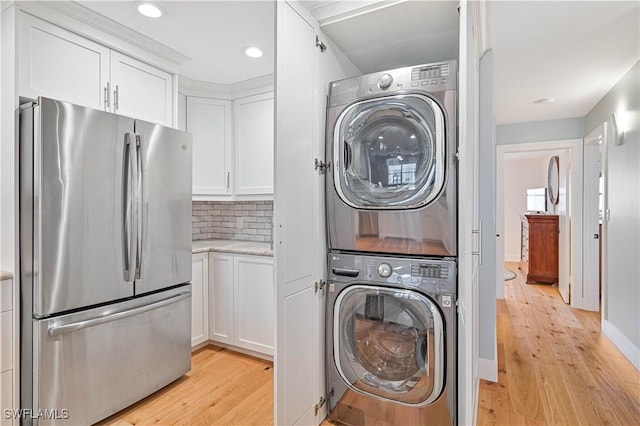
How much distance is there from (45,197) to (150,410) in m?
1.41

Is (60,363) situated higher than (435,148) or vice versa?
(435,148)

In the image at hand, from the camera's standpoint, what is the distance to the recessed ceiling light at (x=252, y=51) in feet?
7.96

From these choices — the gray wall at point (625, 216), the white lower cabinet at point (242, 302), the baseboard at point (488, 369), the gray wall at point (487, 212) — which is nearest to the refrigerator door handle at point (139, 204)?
the white lower cabinet at point (242, 302)

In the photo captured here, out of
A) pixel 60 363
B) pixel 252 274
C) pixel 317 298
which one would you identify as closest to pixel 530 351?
pixel 317 298

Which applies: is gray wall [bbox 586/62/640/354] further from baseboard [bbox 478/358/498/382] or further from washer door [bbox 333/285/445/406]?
washer door [bbox 333/285/445/406]

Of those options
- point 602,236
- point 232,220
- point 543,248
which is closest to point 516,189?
point 543,248

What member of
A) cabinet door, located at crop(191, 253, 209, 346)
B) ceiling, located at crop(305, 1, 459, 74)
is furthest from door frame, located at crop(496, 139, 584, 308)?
cabinet door, located at crop(191, 253, 209, 346)

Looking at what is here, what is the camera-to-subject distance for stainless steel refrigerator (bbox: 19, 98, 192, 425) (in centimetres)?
169

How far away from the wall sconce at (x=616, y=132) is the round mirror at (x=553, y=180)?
314 centimetres

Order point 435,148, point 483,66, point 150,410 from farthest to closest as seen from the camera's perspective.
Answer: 1. point 483,66
2. point 150,410
3. point 435,148

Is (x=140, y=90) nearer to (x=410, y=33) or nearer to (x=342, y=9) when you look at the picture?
(x=342, y=9)

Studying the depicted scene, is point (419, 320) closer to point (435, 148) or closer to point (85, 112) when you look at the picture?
point (435, 148)

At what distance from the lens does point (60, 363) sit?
1.75 metres

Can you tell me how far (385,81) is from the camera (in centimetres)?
178
